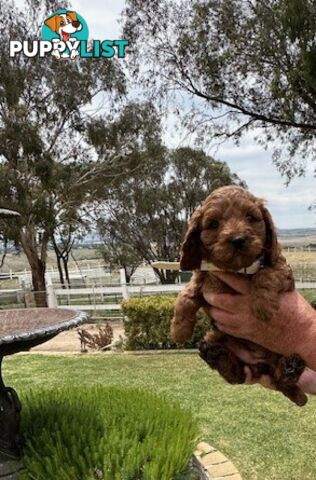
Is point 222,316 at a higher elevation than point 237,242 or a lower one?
lower

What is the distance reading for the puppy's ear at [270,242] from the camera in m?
1.80

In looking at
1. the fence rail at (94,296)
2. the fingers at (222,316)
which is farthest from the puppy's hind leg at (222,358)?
the fence rail at (94,296)

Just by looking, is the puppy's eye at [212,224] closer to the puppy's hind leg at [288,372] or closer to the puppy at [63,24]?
the puppy's hind leg at [288,372]

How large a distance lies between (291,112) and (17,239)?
1287 centimetres

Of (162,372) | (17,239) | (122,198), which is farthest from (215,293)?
(122,198)

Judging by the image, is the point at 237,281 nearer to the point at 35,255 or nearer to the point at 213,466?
the point at 213,466

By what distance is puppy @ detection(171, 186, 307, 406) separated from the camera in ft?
5.58

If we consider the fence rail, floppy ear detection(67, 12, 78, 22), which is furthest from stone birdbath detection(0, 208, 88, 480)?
floppy ear detection(67, 12, 78, 22)

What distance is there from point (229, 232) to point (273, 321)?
347 mm

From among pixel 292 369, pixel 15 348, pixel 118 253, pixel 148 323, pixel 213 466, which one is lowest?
pixel 213 466

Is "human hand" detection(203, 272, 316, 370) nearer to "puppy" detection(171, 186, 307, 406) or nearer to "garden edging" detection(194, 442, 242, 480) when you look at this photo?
"puppy" detection(171, 186, 307, 406)

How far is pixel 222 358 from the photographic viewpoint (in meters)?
1.94

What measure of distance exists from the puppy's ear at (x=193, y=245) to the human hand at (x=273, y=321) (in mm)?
114

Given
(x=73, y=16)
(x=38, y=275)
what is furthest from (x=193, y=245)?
(x=38, y=275)
